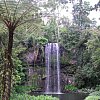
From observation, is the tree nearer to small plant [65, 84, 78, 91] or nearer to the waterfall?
the waterfall

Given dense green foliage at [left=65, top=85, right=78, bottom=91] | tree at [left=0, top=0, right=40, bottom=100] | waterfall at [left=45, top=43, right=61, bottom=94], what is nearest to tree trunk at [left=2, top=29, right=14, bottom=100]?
tree at [left=0, top=0, right=40, bottom=100]

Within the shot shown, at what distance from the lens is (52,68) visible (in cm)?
2386

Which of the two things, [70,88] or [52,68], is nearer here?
[70,88]

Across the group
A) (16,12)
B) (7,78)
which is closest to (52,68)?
(16,12)

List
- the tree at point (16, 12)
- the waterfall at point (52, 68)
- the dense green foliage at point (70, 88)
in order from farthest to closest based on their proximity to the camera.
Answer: the waterfall at point (52, 68) < the dense green foliage at point (70, 88) < the tree at point (16, 12)

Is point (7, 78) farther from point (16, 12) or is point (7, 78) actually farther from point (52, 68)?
point (52, 68)

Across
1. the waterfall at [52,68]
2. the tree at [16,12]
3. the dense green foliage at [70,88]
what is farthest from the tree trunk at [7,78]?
the dense green foliage at [70,88]

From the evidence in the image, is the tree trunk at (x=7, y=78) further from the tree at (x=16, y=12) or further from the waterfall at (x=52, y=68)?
the waterfall at (x=52, y=68)

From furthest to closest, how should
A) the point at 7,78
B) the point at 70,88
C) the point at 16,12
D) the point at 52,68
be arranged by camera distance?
the point at 52,68
the point at 70,88
the point at 16,12
the point at 7,78

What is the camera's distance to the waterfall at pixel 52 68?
2272 centimetres

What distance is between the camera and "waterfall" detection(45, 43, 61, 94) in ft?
74.5

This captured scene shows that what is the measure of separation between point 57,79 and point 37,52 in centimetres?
296

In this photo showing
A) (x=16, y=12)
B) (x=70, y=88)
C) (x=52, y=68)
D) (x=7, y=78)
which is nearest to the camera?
(x=7, y=78)

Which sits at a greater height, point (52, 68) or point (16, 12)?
point (16, 12)
